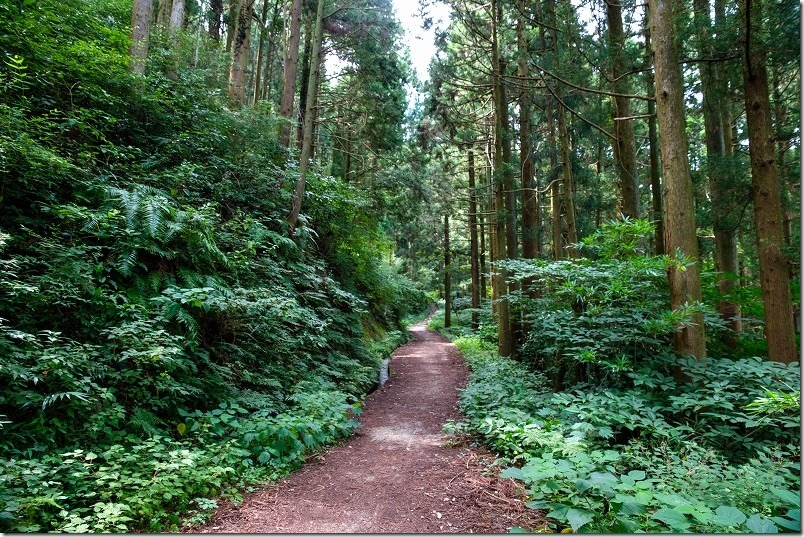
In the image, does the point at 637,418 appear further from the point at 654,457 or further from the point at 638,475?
the point at 638,475

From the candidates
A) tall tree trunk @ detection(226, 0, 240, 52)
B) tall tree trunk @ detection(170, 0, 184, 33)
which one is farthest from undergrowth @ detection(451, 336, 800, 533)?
tall tree trunk @ detection(226, 0, 240, 52)

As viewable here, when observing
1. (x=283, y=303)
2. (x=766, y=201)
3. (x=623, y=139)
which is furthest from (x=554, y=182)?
(x=283, y=303)

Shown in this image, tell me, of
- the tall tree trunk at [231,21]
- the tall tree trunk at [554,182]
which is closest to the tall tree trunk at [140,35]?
the tall tree trunk at [231,21]

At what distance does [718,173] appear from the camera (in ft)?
26.5

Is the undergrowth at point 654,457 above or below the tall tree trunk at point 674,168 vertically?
below

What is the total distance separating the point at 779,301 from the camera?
5.45 meters

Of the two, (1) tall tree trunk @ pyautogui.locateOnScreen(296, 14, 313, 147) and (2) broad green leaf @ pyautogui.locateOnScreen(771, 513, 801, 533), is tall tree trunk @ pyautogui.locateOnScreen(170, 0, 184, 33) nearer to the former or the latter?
(1) tall tree trunk @ pyautogui.locateOnScreen(296, 14, 313, 147)

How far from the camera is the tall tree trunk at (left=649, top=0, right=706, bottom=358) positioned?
198 inches

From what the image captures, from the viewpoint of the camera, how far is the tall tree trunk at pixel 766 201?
540 cm

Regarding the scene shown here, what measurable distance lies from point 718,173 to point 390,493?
366 inches

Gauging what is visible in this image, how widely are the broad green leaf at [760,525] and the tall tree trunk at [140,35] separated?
9419mm

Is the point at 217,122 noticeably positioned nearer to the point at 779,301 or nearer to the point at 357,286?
the point at 357,286

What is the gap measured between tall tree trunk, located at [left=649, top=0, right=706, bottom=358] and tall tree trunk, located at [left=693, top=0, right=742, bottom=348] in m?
0.67

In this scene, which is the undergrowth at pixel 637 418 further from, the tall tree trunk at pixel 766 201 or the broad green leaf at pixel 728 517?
the tall tree trunk at pixel 766 201
